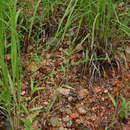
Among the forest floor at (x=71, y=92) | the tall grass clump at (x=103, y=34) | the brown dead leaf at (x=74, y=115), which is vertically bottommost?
the brown dead leaf at (x=74, y=115)

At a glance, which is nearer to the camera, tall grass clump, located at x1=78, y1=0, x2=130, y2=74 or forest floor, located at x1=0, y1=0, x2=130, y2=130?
forest floor, located at x1=0, y1=0, x2=130, y2=130

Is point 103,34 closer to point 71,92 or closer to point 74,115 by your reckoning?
point 71,92

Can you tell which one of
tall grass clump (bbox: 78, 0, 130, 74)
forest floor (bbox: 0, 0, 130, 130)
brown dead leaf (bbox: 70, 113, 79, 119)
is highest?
tall grass clump (bbox: 78, 0, 130, 74)

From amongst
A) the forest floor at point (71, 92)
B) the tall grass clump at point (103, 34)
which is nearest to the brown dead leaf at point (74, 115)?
the forest floor at point (71, 92)

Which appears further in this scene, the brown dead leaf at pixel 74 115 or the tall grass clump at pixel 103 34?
the tall grass clump at pixel 103 34

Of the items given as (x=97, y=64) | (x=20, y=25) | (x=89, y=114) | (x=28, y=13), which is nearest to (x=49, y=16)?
(x=28, y=13)

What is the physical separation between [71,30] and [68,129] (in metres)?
0.79

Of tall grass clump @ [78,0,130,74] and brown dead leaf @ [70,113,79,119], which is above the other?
tall grass clump @ [78,0,130,74]

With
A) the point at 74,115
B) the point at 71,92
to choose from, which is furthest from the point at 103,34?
the point at 74,115

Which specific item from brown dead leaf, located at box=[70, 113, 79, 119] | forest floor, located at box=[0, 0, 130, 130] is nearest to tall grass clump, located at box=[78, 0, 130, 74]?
forest floor, located at box=[0, 0, 130, 130]

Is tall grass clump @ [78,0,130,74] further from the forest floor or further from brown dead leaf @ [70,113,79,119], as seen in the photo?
brown dead leaf @ [70,113,79,119]

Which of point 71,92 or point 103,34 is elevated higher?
point 103,34

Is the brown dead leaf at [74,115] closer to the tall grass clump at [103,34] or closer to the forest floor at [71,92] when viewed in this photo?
the forest floor at [71,92]

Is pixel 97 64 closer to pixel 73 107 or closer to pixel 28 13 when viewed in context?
pixel 73 107
